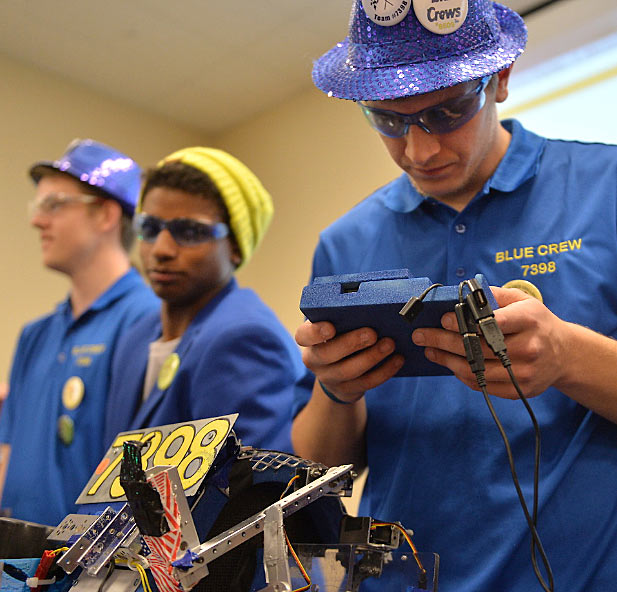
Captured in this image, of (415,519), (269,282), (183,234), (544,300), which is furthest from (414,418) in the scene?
(269,282)

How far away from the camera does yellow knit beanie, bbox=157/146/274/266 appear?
6.70 feet

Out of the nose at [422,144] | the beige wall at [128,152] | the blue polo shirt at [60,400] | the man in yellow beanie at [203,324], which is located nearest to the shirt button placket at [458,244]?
the nose at [422,144]

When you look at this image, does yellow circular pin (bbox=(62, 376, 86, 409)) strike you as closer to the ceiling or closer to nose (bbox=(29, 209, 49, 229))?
nose (bbox=(29, 209, 49, 229))

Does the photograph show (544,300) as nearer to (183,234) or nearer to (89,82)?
(183,234)

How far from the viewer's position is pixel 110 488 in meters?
1.04

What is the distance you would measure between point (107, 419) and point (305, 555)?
124 centimetres

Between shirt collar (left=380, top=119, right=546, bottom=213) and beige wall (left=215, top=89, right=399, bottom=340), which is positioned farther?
beige wall (left=215, top=89, right=399, bottom=340)

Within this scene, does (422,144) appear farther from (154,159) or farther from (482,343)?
(154,159)

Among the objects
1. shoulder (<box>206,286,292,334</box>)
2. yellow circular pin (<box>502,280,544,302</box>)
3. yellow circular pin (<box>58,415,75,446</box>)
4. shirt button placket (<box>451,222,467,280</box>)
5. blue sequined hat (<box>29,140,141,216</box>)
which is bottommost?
yellow circular pin (<box>58,415,75,446</box>)

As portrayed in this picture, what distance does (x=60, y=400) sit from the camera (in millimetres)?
2271

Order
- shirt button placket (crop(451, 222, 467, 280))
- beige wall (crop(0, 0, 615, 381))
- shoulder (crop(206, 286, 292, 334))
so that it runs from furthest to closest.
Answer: beige wall (crop(0, 0, 615, 381)) < shoulder (crop(206, 286, 292, 334)) < shirt button placket (crop(451, 222, 467, 280))

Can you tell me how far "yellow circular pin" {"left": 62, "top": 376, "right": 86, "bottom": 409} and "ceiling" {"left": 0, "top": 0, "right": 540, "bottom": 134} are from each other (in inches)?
67.5

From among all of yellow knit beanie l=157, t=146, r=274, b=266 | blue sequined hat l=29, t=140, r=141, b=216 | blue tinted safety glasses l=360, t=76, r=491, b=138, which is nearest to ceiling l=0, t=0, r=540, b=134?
blue sequined hat l=29, t=140, r=141, b=216

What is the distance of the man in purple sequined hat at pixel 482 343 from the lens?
1037mm
